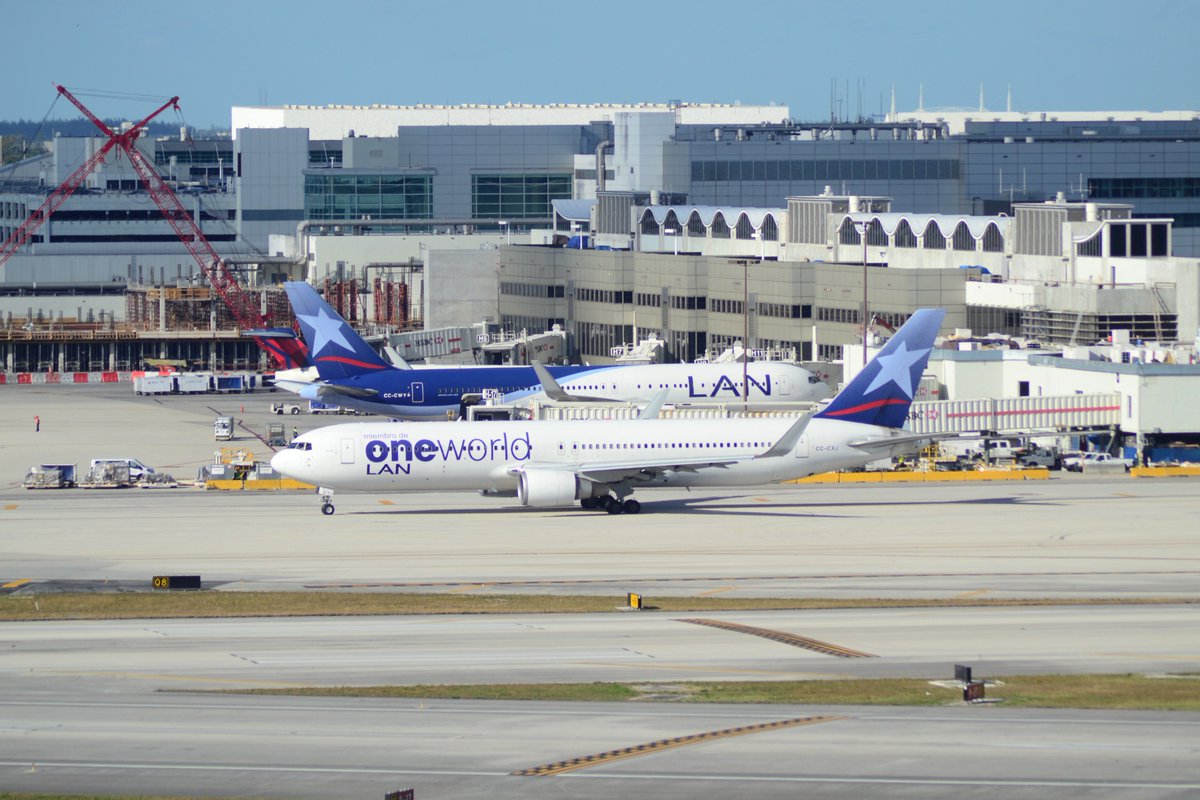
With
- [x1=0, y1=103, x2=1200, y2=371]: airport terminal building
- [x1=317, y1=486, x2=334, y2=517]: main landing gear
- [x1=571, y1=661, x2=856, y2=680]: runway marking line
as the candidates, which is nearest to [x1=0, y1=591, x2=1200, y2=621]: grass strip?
[x1=571, y1=661, x2=856, y2=680]: runway marking line

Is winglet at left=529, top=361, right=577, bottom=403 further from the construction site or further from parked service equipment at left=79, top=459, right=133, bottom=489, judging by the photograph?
the construction site

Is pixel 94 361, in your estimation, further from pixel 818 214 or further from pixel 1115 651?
pixel 1115 651

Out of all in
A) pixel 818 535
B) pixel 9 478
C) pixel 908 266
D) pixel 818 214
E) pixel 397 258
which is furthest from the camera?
pixel 397 258

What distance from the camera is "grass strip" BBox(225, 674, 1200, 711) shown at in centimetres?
3638

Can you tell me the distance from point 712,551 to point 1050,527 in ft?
43.7

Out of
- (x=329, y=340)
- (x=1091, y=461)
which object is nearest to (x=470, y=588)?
(x=1091, y=461)

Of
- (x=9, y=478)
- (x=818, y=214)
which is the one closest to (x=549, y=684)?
(x=9, y=478)

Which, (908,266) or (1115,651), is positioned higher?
(908,266)

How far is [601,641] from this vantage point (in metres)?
43.7

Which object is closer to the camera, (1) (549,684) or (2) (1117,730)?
(2) (1117,730)

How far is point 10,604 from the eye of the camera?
50.4 meters

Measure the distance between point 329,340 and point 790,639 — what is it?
6138 centimetres

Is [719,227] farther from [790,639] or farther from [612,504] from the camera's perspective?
[790,639]

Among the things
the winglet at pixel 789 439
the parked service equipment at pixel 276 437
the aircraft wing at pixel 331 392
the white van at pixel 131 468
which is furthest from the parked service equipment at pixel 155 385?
the winglet at pixel 789 439
